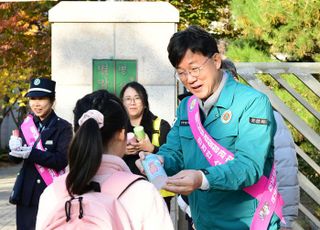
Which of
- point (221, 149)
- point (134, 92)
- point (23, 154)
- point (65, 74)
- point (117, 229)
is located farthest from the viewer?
point (65, 74)

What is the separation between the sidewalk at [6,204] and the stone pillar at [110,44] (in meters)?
4.59

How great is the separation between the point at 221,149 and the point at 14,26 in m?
15.3

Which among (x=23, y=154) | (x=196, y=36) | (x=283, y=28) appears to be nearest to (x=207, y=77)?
(x=196, y=36)

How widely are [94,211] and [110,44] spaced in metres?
5.09

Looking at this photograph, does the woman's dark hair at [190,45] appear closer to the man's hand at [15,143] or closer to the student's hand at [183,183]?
the student's hand at [183,183]

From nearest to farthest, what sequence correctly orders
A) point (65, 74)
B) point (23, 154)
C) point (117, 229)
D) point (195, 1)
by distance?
point (117, 229) → point (23, 154) → point (65, 74) → point (195, 1)

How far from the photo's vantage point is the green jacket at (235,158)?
3.06 meters

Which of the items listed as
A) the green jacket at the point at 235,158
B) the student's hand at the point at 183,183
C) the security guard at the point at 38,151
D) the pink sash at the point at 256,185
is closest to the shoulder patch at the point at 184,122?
the green jacket at the point at 235,158

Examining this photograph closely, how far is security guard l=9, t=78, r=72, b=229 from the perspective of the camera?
5465 millimetres

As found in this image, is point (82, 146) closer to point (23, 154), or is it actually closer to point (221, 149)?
point (221, 149)

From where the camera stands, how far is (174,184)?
2.87 m

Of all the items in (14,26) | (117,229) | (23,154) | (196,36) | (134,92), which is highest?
(196,36)

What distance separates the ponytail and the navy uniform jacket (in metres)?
2.80

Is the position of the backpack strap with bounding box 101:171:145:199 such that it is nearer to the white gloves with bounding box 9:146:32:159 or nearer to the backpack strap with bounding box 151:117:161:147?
the white gloves with bounding box 9:146:32:159
